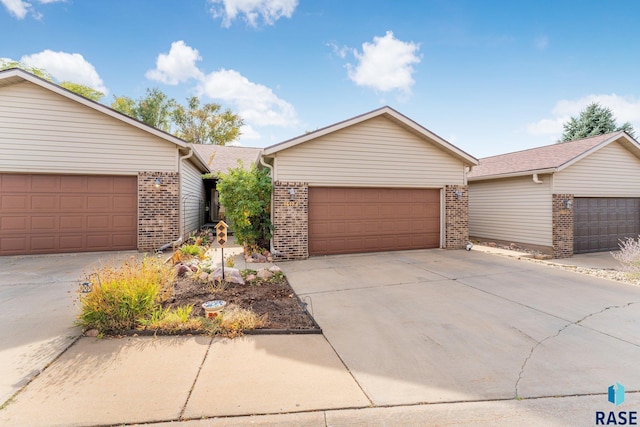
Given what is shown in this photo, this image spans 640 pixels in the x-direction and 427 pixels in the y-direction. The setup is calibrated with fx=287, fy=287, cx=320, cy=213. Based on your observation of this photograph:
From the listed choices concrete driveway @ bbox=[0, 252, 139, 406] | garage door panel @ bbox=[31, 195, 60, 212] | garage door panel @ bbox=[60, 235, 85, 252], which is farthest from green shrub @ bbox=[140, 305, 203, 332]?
garage door panel @ bbox=[31, 195, 60, 212]

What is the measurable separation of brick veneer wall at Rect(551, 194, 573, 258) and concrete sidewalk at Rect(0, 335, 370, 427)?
10.5 m

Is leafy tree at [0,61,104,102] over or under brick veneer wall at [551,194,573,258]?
over

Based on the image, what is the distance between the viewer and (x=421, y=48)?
1181 cm

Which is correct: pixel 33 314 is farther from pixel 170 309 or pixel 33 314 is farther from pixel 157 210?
pixel 157 210

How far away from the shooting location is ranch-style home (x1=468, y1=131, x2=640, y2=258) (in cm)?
1023

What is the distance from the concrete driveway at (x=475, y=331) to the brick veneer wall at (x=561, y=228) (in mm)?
3221

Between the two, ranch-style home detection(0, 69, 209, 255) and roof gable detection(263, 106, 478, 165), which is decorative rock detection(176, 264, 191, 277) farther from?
roof gable detection(263, 106, 478, 165)

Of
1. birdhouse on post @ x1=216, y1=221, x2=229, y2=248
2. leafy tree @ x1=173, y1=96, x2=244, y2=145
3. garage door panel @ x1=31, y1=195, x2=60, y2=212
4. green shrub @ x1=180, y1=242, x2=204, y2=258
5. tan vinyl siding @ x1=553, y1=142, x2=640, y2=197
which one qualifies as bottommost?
green shrub @ x1=180, y1=242, x2=204, y2=258

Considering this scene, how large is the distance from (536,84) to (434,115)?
14.5ft

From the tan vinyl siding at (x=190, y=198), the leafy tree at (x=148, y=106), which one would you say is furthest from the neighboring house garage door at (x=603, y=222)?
the leafy tree at (x=148, y=106)

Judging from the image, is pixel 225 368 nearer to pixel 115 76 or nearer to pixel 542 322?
pixel 542 322

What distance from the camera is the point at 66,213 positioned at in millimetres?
8633

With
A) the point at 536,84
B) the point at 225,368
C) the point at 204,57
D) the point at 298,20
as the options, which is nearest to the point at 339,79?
the point at 298,20

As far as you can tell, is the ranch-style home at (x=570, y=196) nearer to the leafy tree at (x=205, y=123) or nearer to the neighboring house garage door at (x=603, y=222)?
the neighboring house garage door at (x=603, y=222)
